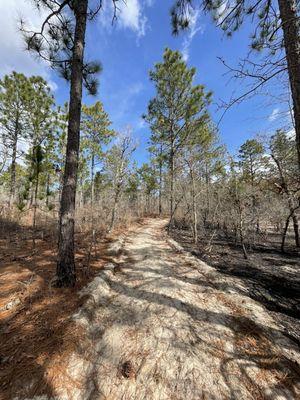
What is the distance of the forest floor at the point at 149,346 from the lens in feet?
5.65

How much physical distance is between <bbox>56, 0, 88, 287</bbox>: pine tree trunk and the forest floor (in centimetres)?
41

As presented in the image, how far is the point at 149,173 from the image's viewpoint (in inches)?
835

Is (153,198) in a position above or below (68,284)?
above

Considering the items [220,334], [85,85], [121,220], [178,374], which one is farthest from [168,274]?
[121,220]

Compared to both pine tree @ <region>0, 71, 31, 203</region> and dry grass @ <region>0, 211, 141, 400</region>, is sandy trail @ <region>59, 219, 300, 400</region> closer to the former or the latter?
dry grass @ <region>0, 211, 141, 400</region>

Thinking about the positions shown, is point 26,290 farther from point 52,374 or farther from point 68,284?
point 52,374

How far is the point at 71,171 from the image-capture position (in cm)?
365

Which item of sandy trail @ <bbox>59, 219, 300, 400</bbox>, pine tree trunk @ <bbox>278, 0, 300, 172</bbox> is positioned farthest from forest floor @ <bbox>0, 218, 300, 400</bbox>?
pine tree trunk @ <bbox>278, 0, 300, 172</bbox>

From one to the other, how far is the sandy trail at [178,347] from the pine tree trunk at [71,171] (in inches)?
24.4

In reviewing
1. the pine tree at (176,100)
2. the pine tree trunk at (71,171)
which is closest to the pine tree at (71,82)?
the pine tree trunk at (71,171)

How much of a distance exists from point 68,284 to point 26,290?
657mm

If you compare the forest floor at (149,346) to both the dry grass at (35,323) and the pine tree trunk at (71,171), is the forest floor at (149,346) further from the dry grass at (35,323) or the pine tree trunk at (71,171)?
the pine tree trunk at (71,171)

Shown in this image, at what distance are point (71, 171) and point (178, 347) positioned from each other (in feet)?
10.9

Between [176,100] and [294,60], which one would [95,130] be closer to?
[176,100]
